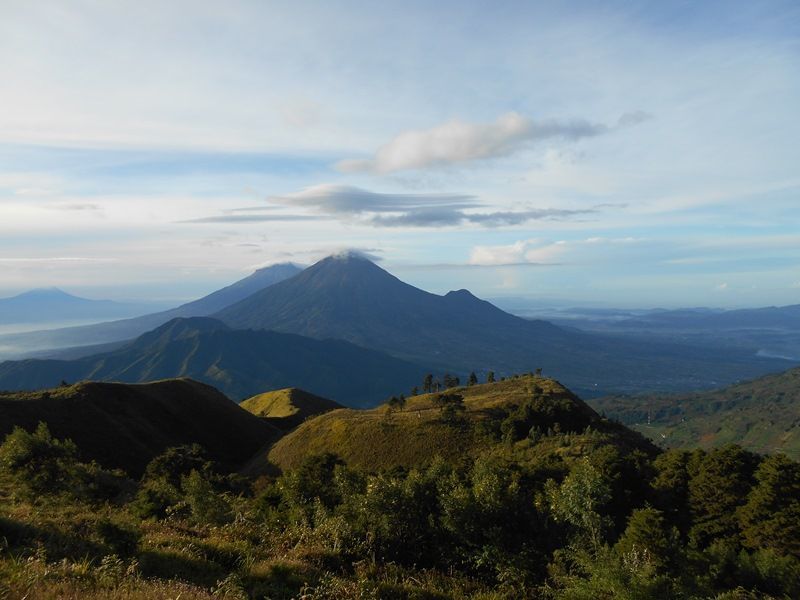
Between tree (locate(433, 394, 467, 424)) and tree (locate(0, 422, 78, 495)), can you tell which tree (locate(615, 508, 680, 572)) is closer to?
tree (locate(0, 422, 78, 495))

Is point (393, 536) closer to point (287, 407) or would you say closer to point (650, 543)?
point (650, 543)

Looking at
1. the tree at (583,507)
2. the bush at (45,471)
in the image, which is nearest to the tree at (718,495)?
the tree at (583,507)

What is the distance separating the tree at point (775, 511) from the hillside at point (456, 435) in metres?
22.3

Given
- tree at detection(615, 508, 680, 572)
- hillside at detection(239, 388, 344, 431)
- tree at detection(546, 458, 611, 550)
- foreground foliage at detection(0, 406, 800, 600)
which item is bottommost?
→ hillside at detection(239, 388, 344, 431)

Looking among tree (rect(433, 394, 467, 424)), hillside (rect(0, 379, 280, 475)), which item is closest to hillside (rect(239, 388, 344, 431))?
hillside (rect(0, 379, 280, 475))

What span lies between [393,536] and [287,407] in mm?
133278

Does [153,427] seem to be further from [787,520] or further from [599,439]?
[787,520]

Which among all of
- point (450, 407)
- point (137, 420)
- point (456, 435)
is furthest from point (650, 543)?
point (137, 420)

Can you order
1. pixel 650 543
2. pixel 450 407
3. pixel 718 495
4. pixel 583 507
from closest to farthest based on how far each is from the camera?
pixel 650 543, pixel 583 507, pixel 718 495, pixel 450 407

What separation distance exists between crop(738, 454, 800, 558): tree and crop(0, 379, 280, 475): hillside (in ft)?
264

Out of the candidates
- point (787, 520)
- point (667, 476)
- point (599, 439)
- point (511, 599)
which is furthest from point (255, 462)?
point (511, 599)

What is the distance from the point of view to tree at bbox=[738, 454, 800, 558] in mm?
41875

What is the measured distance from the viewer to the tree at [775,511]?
4188cm

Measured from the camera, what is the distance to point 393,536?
17953 millimetres
